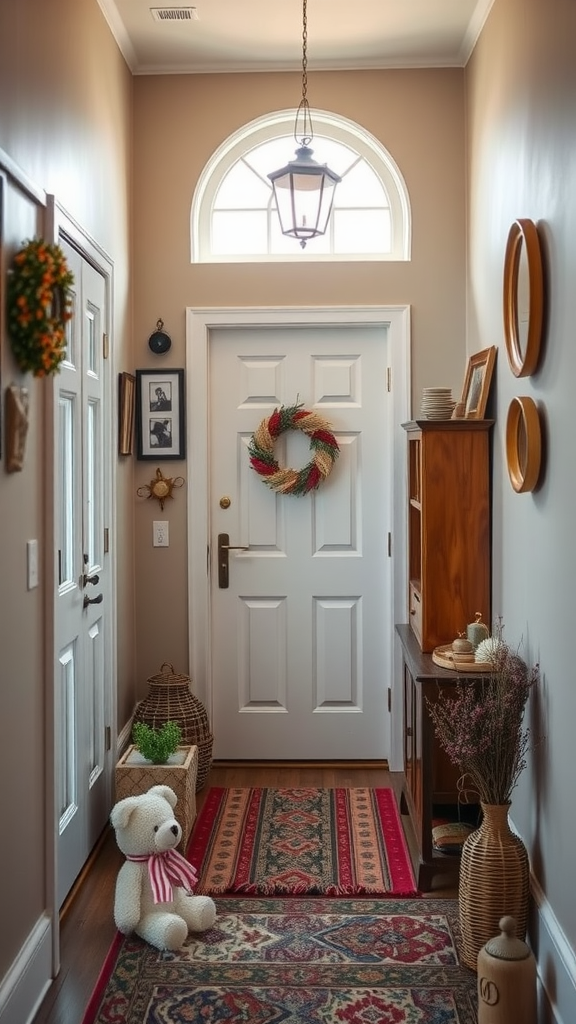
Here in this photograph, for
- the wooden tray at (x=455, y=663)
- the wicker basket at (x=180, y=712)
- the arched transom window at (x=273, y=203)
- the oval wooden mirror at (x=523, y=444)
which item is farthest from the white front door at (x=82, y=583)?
the oval wooden mirror at (x=523, y=444)

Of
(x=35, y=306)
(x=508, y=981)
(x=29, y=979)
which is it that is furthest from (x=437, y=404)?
(x=29, y=979)

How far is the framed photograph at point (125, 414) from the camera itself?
392cm

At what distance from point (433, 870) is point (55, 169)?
95.2 inches

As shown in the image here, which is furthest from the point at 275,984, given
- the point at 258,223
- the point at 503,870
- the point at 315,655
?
the point at 258,223

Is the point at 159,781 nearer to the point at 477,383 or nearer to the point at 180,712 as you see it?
the point at 180,712

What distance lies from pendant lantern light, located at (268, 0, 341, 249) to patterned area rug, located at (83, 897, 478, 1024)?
232 centimetres

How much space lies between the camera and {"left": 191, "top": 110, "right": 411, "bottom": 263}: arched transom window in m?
4.25

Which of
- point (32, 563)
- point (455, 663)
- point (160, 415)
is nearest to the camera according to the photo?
point (32, 563)

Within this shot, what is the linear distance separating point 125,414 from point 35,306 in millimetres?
1697

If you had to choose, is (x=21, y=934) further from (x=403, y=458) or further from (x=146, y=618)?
(x=403, y=458)

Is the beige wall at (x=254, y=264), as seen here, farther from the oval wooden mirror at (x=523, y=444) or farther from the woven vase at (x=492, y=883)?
the woven vase at (x=492, y=883)

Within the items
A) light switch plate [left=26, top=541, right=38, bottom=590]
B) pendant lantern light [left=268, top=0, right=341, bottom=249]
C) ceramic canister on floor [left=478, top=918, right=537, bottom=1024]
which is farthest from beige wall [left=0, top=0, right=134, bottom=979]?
ceramic canister on floor [left=478, top=918, right=537, bottom=1024]

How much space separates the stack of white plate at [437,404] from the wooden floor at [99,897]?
1511 mm

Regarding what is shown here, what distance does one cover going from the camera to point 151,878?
2.86 metres
